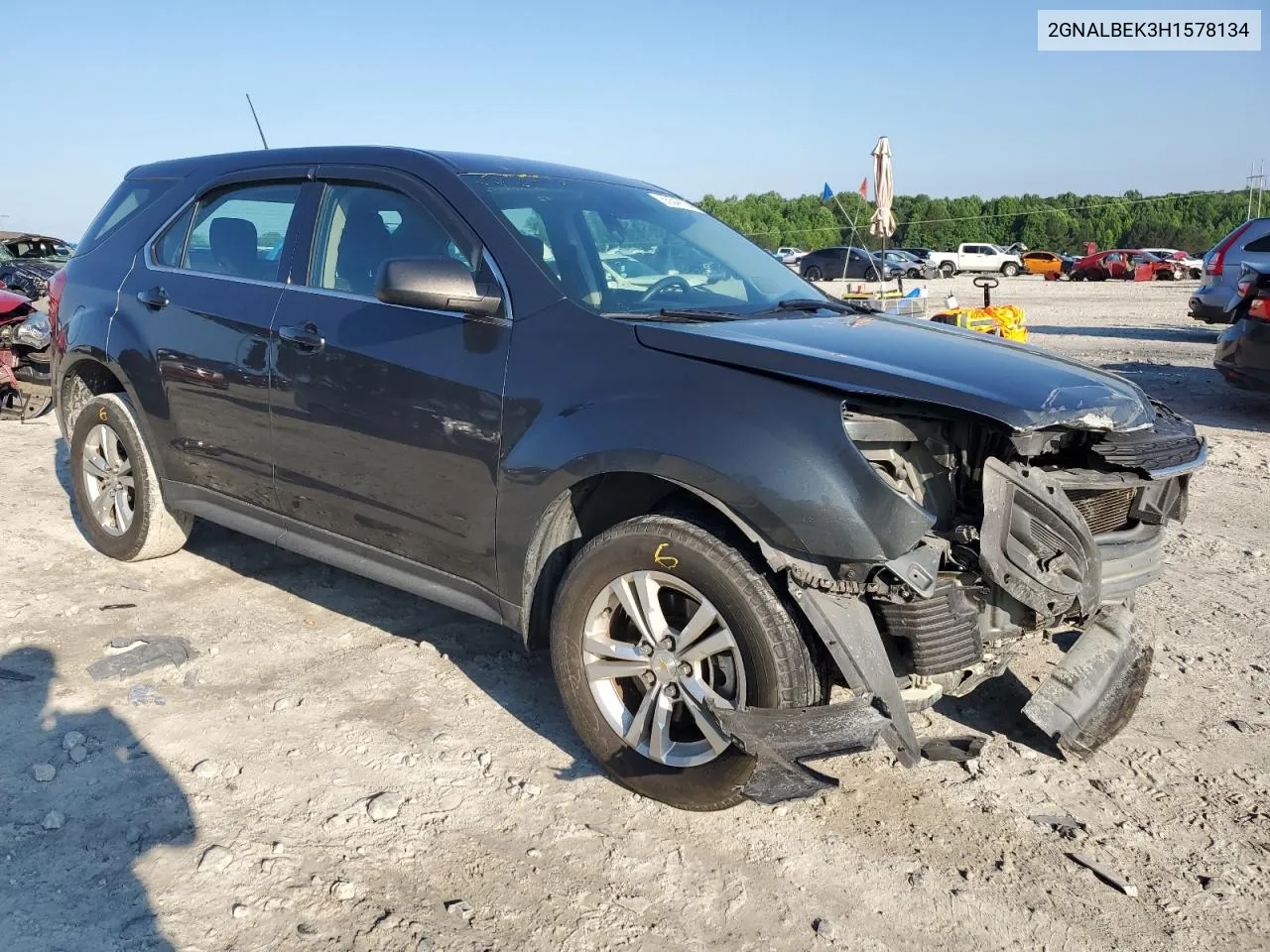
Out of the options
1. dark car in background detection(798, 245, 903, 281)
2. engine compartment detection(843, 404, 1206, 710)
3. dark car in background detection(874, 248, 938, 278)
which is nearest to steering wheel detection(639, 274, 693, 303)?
engine compartment detection(843, 404, 1206, 710)

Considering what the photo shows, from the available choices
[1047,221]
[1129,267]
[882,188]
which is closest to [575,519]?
[882,188]

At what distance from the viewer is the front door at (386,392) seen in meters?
3.35

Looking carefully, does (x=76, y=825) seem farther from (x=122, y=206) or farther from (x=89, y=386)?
(x=122, y=206)

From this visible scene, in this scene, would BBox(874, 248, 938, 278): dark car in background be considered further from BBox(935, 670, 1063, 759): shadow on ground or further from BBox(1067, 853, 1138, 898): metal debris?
BBox(1067, 853, 1138, 898): metal debris

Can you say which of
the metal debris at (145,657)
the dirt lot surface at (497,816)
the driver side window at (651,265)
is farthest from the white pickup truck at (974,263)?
the metal debris at (145,657)

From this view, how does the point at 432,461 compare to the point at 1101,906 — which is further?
the point at 432,461

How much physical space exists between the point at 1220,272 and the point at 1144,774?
43.4ft

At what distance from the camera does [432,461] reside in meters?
3.44

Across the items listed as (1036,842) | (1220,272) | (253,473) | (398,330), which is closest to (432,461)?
(398,330)

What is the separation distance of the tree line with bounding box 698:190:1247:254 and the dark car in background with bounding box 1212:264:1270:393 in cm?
6255

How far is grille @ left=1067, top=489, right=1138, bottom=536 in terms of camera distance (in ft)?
9.96

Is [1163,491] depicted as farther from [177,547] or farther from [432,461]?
[177,547]

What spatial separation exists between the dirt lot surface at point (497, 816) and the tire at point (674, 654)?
0.16m

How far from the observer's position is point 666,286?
11.9 feet
